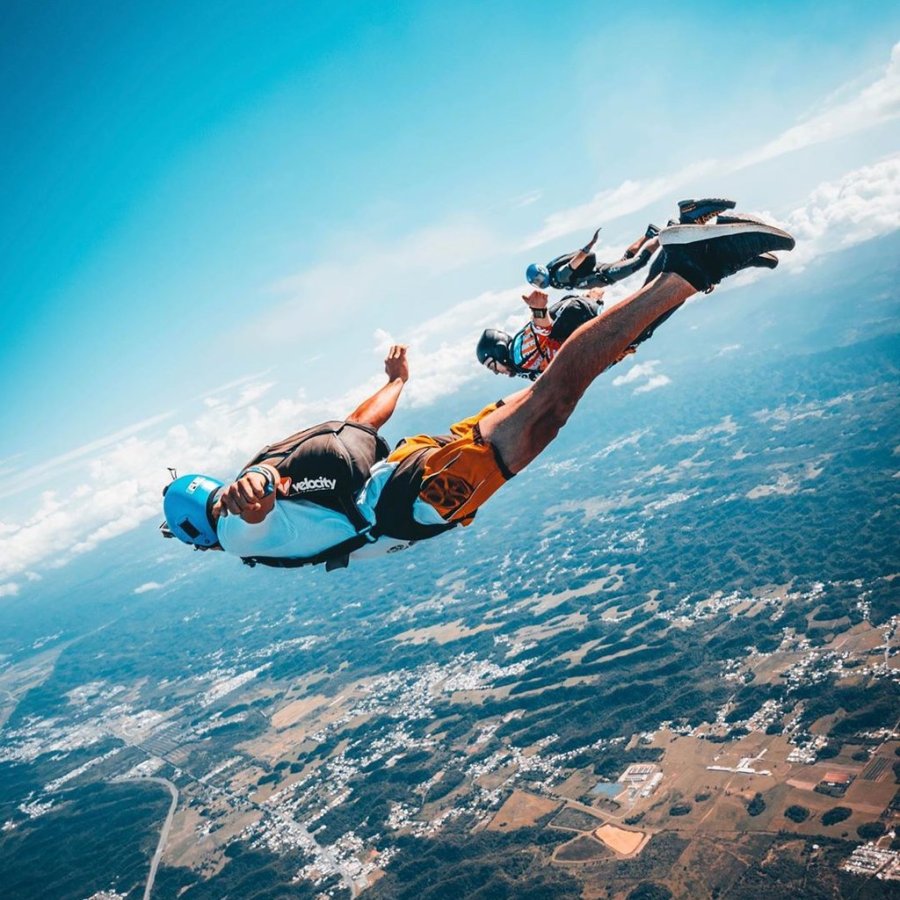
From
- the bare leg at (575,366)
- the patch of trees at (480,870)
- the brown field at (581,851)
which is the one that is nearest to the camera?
the bare leg at (575,366)

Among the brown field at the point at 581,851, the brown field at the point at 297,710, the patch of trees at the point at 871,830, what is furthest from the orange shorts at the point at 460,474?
the brown field at the point at 297,710

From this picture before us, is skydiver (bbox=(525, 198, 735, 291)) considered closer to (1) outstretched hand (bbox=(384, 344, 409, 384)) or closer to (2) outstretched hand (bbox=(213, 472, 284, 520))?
(1) outstretched hand (bbox=(384, 344, 409, 384))

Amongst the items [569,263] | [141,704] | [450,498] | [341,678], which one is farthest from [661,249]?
[141,704]

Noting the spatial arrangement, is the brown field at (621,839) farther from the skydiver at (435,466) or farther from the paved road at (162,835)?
the skydiver at (435,466)

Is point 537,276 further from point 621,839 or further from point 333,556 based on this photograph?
point 621,839

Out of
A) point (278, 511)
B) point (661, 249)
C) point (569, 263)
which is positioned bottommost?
point (278, 511)

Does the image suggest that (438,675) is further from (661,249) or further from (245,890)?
(661,249)

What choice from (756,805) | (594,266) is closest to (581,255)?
(594,266)
